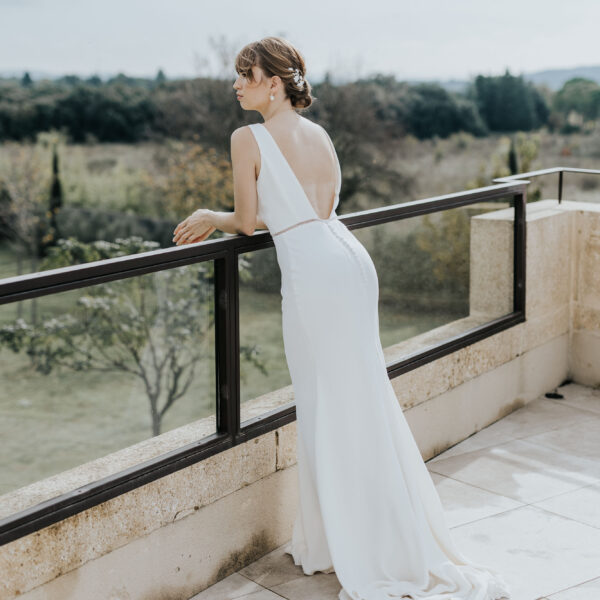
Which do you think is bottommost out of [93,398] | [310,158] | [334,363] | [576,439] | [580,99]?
[93,398]

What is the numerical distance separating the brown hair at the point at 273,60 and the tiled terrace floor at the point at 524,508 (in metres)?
1.64

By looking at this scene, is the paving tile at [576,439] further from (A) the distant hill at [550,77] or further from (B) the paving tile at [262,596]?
(A) the distant hill at [550,77]

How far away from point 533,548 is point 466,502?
0.46 m

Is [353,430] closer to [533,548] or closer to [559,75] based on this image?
[533,548]

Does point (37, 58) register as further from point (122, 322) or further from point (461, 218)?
point (461, 218)

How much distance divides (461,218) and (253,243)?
1629 mm

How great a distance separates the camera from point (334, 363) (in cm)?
296

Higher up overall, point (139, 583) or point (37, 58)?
point (37, 58)

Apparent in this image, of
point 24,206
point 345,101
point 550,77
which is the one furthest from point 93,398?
point 550,77

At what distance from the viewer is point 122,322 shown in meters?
6.49

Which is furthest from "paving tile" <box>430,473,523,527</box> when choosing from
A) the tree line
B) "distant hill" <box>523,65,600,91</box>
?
"distant hill" <box>523,65,600,91</box>

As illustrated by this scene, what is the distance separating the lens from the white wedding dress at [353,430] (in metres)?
2.92

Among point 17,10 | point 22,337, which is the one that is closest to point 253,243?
point 22,337

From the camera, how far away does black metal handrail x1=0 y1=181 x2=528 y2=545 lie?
2.48 m
